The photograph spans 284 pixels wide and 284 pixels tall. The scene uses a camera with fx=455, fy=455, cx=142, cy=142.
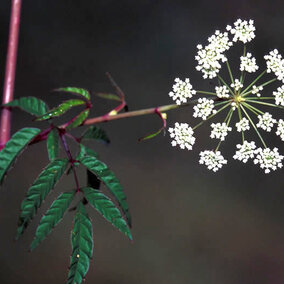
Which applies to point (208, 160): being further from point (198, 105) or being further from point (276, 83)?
point (276, 83)

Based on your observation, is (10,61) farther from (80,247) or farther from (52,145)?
(80,247)

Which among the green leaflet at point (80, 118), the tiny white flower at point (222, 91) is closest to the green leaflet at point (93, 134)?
the green leaflet at point (80, 118)

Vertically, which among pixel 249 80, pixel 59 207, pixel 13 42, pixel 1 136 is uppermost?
pixel 249 80

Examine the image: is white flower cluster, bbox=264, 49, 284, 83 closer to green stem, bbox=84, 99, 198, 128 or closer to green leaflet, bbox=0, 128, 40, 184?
green stem, bbox=84, 99, 198, 128

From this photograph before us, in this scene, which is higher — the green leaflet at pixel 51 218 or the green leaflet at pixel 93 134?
the green leaflet at pixel 93 134

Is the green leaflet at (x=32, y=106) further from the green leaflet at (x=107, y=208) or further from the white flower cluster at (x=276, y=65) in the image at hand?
the white flower cluster at (x=276, y=65)

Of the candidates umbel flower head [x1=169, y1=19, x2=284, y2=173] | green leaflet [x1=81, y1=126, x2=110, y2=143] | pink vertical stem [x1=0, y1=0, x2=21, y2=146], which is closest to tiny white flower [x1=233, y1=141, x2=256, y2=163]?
umbel flower head [x1=169, y1=19, x2=284, y2=173]

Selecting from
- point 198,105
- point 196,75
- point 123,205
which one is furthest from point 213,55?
point 196,75
